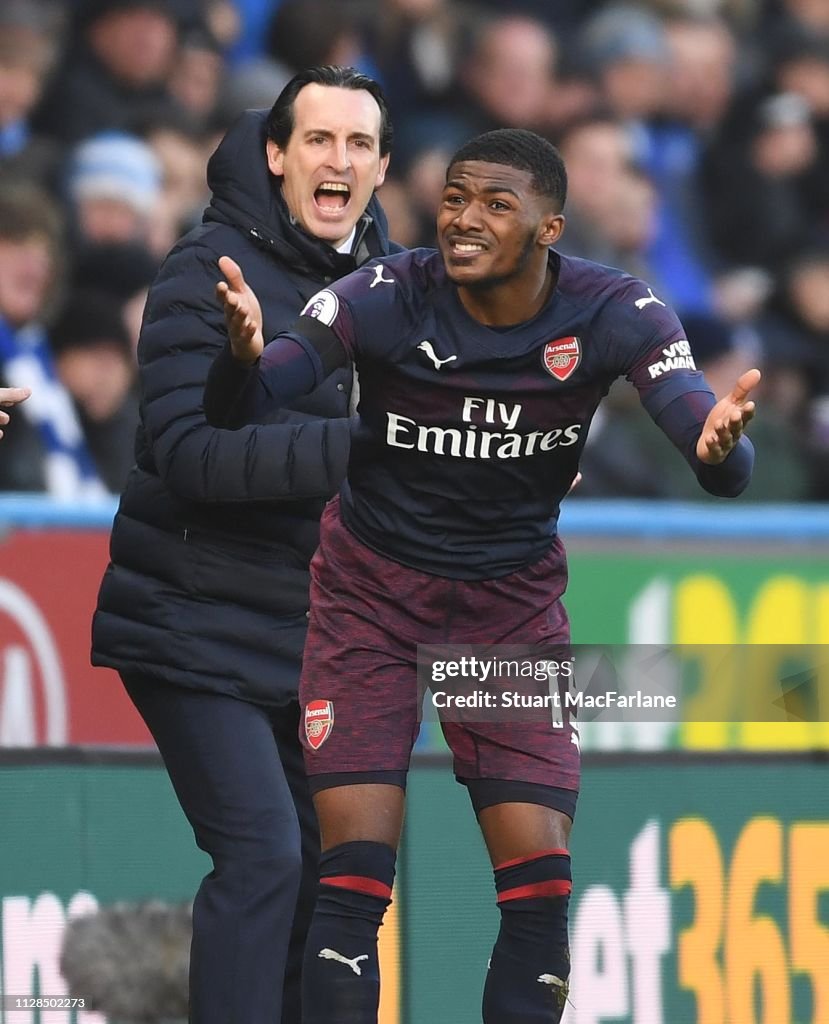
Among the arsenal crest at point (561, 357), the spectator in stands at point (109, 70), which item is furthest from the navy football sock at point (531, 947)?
the spectator in stands at point (109, 70)

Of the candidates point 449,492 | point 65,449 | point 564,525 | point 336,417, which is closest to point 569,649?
point 449,492

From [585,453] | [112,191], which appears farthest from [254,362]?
[585,453]

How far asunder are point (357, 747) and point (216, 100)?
203 inches

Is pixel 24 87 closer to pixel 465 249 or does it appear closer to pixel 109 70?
pixel 109 70

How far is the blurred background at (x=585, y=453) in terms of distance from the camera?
15.6 ft

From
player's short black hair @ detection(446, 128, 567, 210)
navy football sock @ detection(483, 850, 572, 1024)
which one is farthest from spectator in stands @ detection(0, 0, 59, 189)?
navy football sock @ detection(483, 850, 572, 1024)

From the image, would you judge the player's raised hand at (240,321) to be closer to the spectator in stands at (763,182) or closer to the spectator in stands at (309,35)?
the spectator in stands at (309,35)

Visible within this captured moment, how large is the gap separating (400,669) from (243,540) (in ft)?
1.85

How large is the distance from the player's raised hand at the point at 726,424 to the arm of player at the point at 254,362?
0.67m

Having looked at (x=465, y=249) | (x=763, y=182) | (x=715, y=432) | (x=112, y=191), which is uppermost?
(x=763, y=182)

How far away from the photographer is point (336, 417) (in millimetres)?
4270

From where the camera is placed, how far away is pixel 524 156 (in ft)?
12.4

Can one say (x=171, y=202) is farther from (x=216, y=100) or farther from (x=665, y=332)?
(x=665, y=332)

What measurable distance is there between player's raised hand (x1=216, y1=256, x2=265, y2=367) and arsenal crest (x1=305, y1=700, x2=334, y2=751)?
2.26ft
